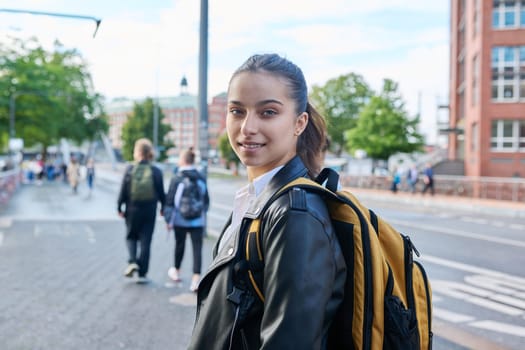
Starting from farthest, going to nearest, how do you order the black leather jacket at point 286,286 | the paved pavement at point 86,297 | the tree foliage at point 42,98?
the tree foliage at point 42,98 → the paved pavement at point 86,297 → the black leather jacket at point 286,286

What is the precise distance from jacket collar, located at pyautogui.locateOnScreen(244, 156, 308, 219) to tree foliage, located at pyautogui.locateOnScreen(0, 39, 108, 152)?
37.8 m

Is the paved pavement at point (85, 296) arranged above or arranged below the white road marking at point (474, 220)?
above

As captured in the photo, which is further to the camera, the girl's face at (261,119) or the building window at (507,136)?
the building window at (507,136)

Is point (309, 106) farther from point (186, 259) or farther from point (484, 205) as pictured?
point (484, 205)

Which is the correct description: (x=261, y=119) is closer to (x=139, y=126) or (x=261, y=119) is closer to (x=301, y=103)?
(x=301, y=103)

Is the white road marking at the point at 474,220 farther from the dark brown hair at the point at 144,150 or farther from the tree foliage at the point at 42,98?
the tree foliage at the point at 42,98

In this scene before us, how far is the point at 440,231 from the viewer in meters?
14.1

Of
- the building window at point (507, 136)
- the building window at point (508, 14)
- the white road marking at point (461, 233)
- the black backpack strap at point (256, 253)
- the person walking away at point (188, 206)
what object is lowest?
the white road marking at point (461, 233)

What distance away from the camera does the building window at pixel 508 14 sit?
32781mm

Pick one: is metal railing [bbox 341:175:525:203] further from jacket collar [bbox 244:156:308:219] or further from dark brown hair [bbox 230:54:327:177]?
jacket collar [bbox 244:156:308:219]

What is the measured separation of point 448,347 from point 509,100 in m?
31.6

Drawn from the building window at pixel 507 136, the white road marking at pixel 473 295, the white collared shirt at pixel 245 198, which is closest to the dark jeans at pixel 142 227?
the white road marking at pixel 473 295

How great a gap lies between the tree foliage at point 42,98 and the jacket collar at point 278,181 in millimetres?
37796

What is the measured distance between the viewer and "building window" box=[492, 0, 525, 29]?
108 feet
